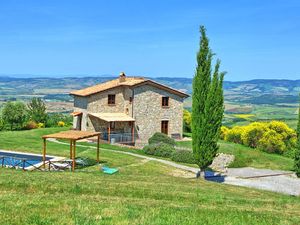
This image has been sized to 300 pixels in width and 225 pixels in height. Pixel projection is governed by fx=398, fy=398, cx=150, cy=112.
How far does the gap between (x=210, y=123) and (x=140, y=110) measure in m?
18.5

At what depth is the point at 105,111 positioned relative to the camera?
1715 inches

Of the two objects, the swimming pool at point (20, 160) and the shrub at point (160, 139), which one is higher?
the shrub at point (160, 139)

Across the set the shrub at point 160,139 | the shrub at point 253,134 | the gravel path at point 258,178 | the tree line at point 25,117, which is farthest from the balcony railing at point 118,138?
the shrub at point 253,134

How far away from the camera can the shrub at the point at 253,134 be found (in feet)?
149

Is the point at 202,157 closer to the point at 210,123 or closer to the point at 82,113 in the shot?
the point at 210,123

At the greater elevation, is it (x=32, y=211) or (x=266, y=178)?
(x=32, y=211)

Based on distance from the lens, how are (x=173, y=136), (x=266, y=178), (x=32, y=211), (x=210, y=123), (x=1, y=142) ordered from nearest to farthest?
(x=32, y=211) → (x=210, y=123) → (x=266, y=178) → (x=1, y=142) → (x=173, y=136)

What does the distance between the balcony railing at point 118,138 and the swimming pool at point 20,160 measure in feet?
38.1

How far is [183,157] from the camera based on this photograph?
3381 cm

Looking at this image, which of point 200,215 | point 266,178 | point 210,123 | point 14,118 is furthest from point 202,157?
point 14,118

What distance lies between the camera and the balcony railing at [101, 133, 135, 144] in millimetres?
41000

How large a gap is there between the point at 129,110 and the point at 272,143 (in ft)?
53.7

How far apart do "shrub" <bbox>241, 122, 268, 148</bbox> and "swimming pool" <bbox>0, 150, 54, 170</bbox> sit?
25.1 meters

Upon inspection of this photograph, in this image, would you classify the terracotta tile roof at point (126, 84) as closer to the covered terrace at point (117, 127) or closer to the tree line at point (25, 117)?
the covered terrace at point (117, 127)
